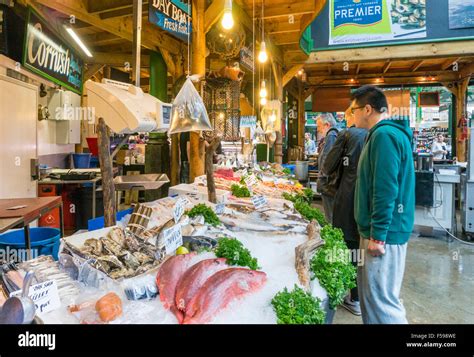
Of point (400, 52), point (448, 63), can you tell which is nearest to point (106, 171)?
point (400, 52)

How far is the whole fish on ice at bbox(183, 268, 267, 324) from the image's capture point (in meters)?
1.46

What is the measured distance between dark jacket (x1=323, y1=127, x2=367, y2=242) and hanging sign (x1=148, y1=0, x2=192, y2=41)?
2.46 m

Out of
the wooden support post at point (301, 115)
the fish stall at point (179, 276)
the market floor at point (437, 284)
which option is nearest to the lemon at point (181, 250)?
the fish stall at point (179, 276)

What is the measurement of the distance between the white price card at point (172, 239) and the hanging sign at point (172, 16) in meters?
2.62

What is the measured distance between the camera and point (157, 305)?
A: 1.58 metres

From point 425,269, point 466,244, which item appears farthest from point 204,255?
point 466,244

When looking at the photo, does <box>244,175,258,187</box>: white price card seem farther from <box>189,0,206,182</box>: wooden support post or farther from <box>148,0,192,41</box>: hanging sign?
<box>148,0,192,41</box>: hanging sign

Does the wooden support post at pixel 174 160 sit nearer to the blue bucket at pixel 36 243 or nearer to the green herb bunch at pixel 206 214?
the blue bucket at pixel 36 243

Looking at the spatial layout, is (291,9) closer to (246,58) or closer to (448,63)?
(246,58)

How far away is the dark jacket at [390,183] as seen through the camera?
8.02ft

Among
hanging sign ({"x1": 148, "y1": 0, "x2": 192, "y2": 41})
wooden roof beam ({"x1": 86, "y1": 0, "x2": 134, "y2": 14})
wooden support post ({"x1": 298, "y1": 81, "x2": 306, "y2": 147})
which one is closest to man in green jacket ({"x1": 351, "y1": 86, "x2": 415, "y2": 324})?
hanging sign ({"x1": 148, "y1": 0, "x2": 192, "y2": 41})

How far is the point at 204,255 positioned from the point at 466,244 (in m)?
6.31

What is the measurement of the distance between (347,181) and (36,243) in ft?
10.6

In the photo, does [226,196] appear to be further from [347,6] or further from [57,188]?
[347,6]
